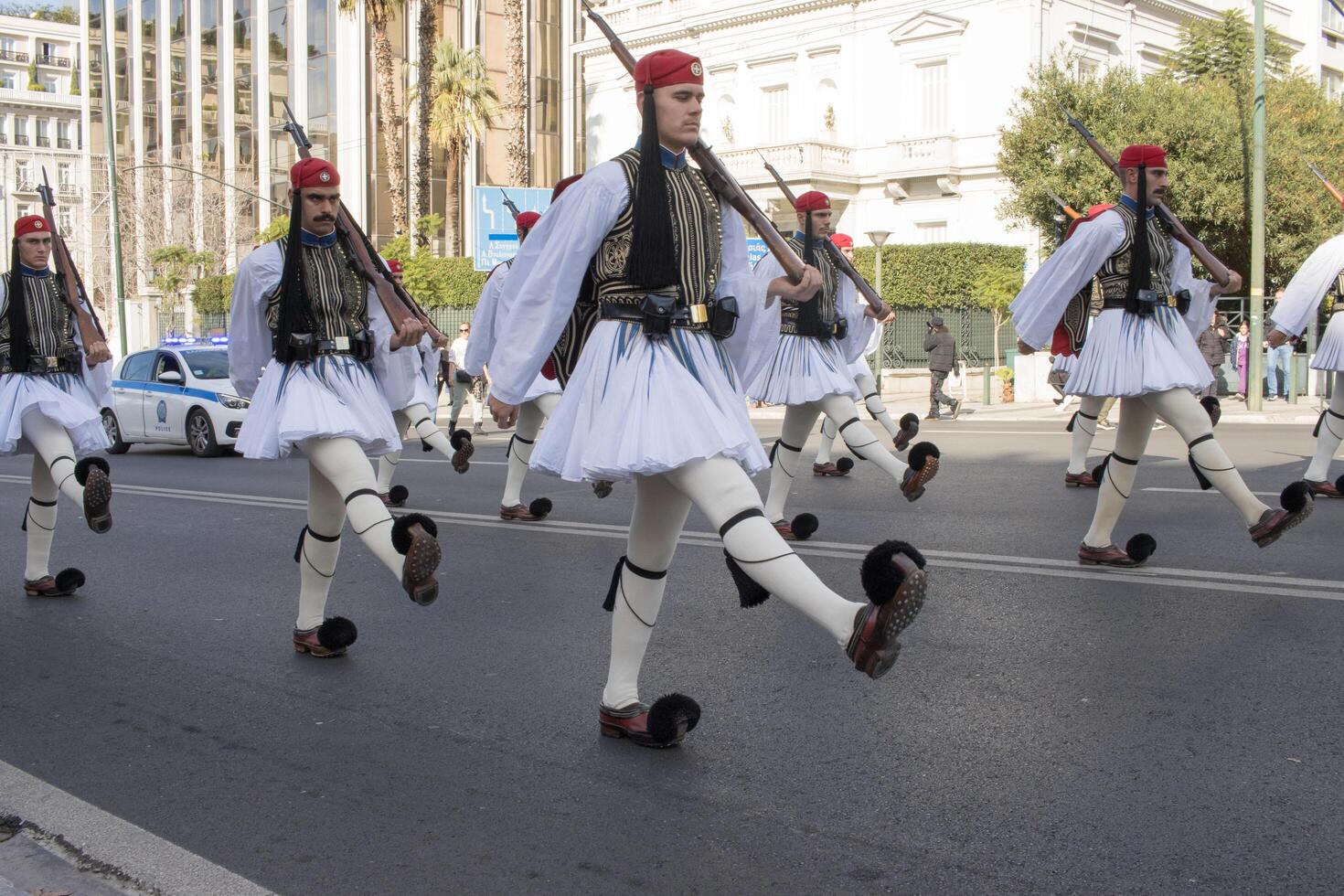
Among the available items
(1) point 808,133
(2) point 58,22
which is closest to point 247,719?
(1) point 808,133

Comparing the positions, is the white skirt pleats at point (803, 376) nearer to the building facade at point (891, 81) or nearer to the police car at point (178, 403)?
the police car at point (178, 403)

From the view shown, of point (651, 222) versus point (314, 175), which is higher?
point (314, 175)

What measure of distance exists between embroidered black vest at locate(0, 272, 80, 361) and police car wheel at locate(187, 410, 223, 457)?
10997mm

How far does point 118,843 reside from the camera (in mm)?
3910

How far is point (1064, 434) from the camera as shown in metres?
17.5

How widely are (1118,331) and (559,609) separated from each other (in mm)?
3024

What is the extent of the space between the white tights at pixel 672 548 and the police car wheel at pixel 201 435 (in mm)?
14890

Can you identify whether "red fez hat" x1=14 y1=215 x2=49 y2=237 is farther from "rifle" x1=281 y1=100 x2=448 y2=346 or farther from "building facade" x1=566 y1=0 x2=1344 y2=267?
"building facade" x1=566 y1=0 x2=1344 y2=267

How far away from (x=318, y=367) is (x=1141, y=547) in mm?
4037

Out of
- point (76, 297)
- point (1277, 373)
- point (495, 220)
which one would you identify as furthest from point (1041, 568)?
point (495, 220)

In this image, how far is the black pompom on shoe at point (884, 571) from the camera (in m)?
3.69

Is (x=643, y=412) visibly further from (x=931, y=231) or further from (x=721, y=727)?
(x=931, y=231)

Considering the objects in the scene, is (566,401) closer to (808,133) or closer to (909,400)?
(909,400)

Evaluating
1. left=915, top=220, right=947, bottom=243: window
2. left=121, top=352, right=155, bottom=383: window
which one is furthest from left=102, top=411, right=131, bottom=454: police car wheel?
left=915, top=220, right=947, bottom=243: window
